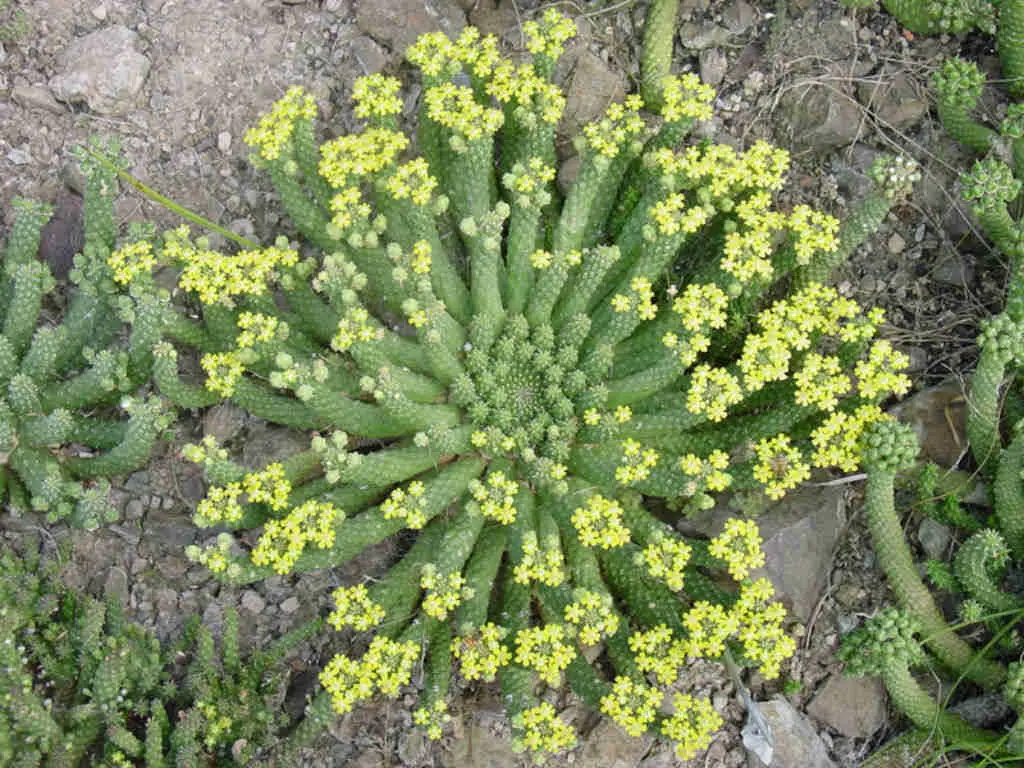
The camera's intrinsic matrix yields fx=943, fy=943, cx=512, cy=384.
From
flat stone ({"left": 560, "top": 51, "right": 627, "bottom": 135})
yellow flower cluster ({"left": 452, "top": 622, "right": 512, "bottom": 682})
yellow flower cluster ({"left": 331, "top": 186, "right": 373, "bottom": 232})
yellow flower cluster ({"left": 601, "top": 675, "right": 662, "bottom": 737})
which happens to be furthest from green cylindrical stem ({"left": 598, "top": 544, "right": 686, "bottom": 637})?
flat stone ({"left": 560, "top": 51, "right": 627, "bottom": 135})

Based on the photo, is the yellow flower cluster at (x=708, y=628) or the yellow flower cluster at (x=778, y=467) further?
the yellow flower cluster at (x=778, y=467)

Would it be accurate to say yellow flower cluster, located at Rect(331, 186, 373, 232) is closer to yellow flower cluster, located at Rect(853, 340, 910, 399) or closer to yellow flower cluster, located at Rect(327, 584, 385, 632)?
yellow flower cluster, located at Rect(327, 584, 385, 632)

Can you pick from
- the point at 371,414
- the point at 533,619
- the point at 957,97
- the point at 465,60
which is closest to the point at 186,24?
the point at 465,60

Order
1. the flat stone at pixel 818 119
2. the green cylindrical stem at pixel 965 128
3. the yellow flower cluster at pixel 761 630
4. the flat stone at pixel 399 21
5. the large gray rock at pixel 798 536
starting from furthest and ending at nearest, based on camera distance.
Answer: the flat stone at pixel 399 21, the flat stone at pixel 818 119, the green cylindrical stem at pixel 965 128, the large gray rock at pixel 798 536, the yellow flower cluster at pixel 761 630

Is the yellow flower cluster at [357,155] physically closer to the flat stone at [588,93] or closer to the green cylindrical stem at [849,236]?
the flat stone at [588,93]

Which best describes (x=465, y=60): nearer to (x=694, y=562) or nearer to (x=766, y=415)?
(x=766, y=415)

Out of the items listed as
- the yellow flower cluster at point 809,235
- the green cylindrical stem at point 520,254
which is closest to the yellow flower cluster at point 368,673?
the green cylindrical stem at point 520,254

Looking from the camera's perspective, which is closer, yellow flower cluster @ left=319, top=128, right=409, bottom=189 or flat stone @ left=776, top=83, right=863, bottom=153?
yellow flower cluster @ left=319, top=128, right=409, bottom=189
